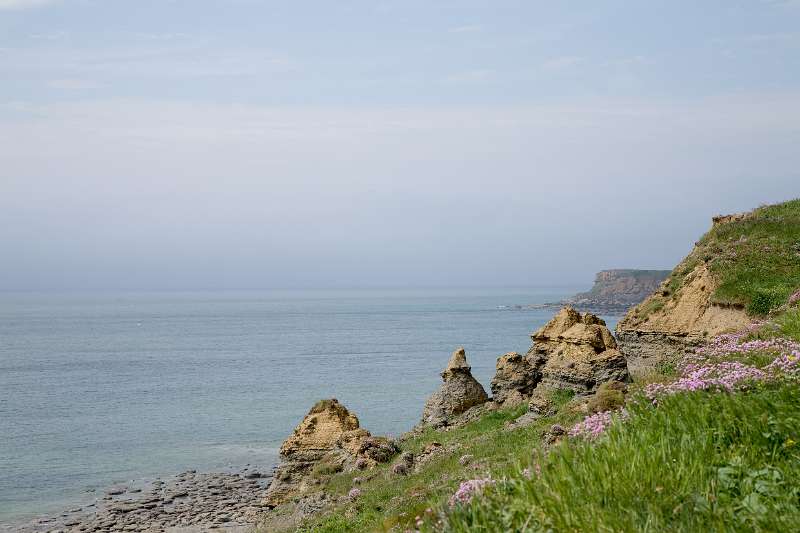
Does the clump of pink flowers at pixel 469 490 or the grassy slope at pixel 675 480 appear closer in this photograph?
the grassy slope at pixel 675 480

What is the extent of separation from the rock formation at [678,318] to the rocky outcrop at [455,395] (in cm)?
721

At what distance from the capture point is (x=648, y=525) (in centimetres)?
623

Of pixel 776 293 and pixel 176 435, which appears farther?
pixel 176 435

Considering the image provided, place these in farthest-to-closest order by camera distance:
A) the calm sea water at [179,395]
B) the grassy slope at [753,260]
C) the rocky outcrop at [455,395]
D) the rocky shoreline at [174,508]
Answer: the calm sea water at [179,395] < the rocky shoreline at [174,508] < the rocky outcrop at [455,395] < the grassy slope at [753,260]

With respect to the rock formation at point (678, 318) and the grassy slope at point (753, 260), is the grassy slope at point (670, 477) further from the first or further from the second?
the rock formation at point (678, 318)

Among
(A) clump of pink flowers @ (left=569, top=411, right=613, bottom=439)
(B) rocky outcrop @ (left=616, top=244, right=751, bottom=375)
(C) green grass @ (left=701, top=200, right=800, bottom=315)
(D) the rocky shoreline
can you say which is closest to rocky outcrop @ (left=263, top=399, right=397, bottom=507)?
(D) the rocky shoreline

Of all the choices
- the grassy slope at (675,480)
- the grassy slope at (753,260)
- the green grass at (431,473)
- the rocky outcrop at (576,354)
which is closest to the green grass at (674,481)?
the grassy slope at (675,480)

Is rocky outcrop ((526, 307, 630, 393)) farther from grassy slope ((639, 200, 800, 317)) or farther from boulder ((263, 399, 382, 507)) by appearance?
boulder ((263, 399, 382, 507))

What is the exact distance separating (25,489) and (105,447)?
11.0m

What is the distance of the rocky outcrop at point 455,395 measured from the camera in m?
33.7

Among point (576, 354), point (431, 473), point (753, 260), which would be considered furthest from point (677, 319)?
point (431, 473)

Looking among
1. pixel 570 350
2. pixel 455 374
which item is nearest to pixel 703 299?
pixel 570 350

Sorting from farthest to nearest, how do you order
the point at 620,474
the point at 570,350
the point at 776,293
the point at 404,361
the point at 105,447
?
the point at 404,361 → the point at 105,447 → the point at 570,350 → the point at 776,293 → the point at 620,474

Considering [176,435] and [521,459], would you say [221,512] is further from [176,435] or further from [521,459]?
[521,459]
